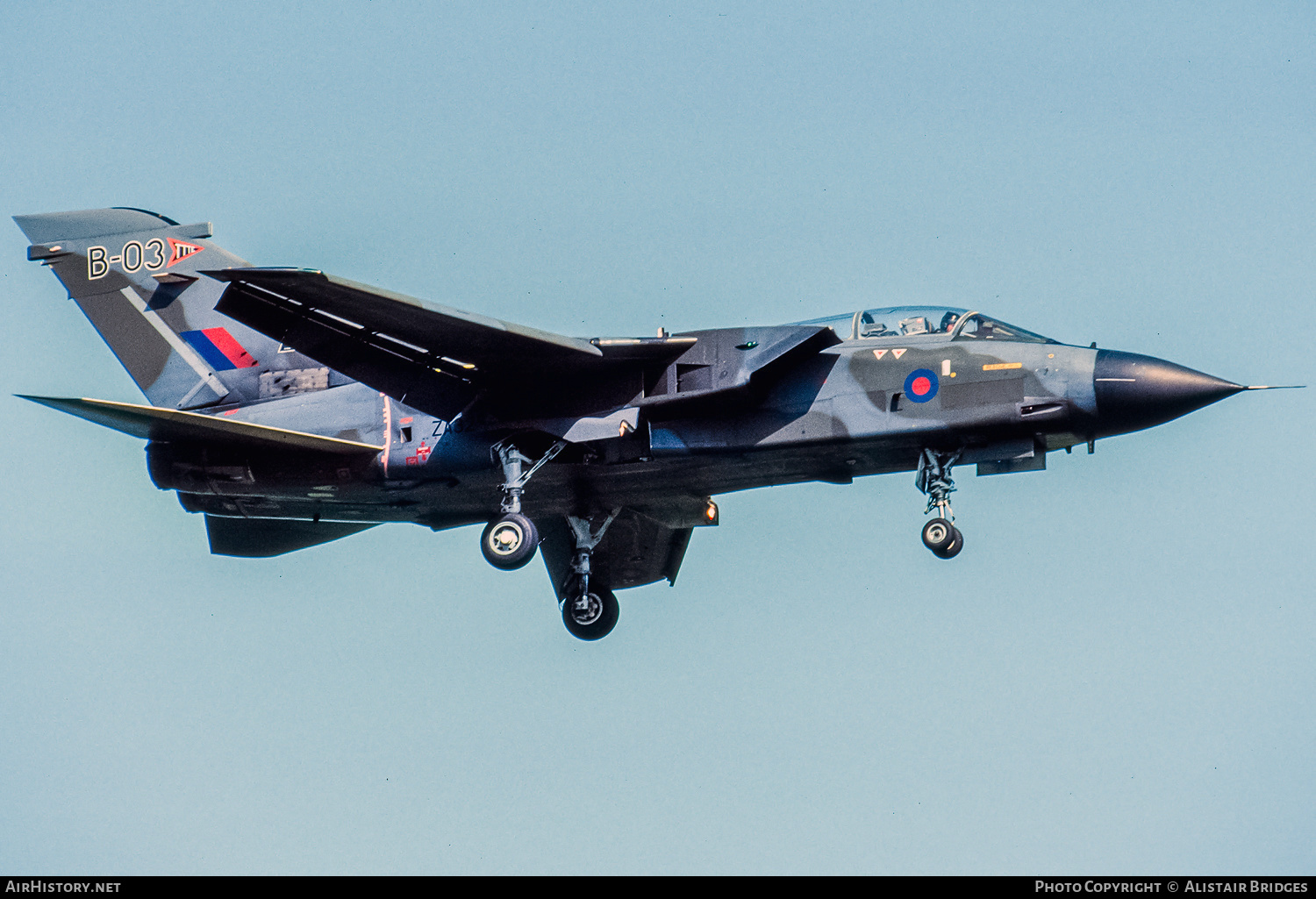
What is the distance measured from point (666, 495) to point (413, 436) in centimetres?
369

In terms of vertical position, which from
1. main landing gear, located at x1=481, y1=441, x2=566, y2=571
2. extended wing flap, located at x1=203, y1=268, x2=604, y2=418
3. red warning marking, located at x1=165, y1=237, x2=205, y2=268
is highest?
red warning marking, located at x1=165, y1=237, x2=205, y2=268

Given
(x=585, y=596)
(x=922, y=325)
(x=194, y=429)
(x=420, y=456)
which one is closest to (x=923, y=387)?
(x=922, y=325)

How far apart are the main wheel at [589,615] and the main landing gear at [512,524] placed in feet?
10.0

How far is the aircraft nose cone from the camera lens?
63.8 feet

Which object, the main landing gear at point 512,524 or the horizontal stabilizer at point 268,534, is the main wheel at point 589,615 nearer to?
the main landing gear at point 512,524

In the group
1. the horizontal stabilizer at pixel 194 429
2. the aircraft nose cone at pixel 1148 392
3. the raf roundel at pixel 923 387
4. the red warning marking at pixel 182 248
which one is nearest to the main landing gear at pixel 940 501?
the raf roundel at pixel 923 387

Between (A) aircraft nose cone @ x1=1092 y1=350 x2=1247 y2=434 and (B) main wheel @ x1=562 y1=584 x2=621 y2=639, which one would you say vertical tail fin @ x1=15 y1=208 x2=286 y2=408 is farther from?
(A) aircraft nose cone @ x1=1092 y1=350 x2=1247 y2=434

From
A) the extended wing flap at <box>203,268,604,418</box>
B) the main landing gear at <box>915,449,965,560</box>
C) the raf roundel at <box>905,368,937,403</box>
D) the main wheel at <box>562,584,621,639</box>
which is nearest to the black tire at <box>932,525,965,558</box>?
the main landing gear at <box>915,449,965,560</box>

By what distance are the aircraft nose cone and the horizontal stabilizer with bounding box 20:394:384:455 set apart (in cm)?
969

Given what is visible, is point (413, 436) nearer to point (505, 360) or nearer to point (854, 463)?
point (505, 360)

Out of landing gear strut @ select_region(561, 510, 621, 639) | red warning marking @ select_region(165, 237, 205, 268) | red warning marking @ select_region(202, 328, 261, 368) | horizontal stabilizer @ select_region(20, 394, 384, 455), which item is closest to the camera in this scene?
horizontal stabilizer @ select_region(20, 394, 384, 455)

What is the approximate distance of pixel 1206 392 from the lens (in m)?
19.4

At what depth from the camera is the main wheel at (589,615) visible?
78.0ft
